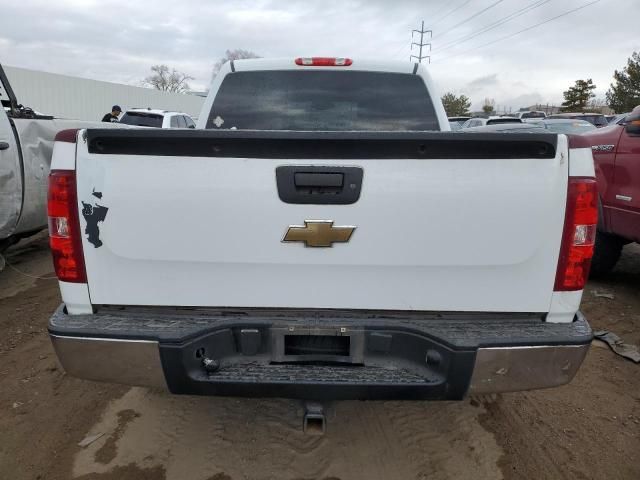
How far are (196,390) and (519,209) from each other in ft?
5.11

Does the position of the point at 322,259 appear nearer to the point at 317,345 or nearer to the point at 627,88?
the point at 317,345

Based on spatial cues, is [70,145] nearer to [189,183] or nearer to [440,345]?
[189,183]

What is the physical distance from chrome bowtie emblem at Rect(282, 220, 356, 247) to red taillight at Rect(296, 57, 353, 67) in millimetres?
1961

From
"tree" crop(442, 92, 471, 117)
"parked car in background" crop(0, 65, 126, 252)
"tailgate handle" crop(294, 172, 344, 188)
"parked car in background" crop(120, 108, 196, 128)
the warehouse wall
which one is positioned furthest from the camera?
"tree" crop(442, 92, 471, 117)

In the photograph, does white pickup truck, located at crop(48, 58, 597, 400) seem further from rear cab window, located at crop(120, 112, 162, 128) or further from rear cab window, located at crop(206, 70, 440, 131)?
rear cab window, located at crop(120, 112, 162, 128)


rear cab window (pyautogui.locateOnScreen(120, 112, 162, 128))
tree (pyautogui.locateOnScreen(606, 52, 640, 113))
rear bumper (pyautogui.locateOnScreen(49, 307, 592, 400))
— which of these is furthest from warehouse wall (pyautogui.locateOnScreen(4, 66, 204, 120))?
tree (pyautogui.locateOnScreen(606, 52, 640, 113))

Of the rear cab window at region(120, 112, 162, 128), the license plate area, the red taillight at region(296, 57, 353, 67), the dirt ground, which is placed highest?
the red taillight at region(296, 57, 353, 67)

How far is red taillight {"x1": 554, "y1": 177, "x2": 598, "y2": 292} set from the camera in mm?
1989

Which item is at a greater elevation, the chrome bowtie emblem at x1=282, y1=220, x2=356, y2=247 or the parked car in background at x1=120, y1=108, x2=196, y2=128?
the parked car in background at x1=120, y1=108, x2=196, y2=128

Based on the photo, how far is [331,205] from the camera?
6.47ft

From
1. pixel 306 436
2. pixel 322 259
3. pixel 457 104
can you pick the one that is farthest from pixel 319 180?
pixel 457 104

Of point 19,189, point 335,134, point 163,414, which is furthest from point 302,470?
point 19,189

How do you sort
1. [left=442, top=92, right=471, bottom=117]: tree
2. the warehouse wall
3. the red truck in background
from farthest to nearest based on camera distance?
[left=442, top=92, right=471, bottom=117]: tree, the warehouse wall, the red truck in background

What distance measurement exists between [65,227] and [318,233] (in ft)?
3.51
